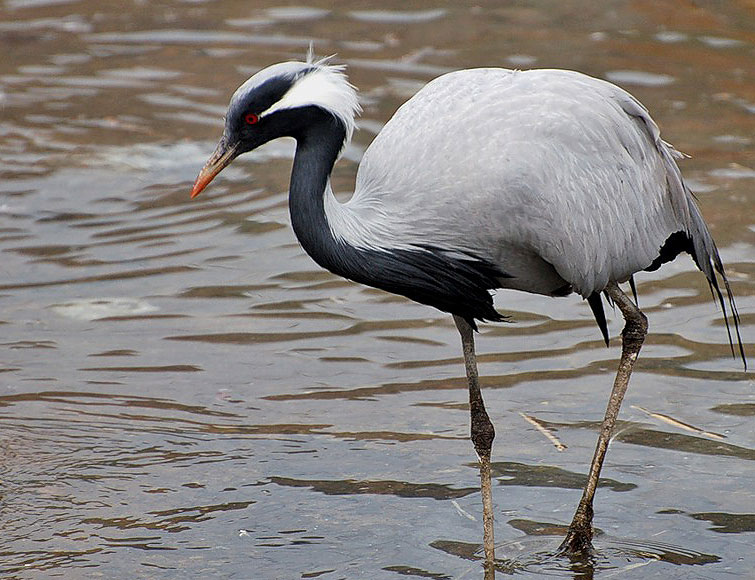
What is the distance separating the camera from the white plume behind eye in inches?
196

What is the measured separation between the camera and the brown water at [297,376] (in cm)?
554

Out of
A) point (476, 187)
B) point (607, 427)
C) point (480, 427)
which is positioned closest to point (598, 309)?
point (607, 427)

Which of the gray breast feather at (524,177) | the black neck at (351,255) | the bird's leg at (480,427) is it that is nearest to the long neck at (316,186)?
the black neck at (351,255)

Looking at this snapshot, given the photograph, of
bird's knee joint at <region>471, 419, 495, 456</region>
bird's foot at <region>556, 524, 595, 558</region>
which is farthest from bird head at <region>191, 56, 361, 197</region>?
bird's foot at <region>556, 524, 595, 558</region>

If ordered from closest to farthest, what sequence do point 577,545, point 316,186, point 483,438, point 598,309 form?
point 316,186
point 577,545
point 483,438
point 598,309

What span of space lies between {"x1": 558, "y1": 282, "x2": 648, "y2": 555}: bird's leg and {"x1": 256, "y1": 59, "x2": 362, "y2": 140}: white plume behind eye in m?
1.47

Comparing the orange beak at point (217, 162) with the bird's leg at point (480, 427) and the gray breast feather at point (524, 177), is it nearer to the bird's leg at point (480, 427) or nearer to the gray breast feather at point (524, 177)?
the gray breast feather at point (524, 177)

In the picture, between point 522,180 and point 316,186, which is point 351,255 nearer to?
point 316,186

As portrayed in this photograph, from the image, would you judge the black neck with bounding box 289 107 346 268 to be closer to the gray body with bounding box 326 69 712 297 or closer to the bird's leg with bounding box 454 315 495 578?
the gray body with bounding box 326 69 712 297

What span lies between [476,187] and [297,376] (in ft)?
7.66

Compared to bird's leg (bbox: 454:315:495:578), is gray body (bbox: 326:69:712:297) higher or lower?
higher

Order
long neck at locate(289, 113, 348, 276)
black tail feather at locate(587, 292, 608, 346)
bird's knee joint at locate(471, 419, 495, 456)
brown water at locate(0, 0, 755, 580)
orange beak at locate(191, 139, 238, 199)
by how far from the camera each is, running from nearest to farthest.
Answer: long neck at locate(289, 113, 348, 276)
orange beak at locate(191, 139, 238, 199)
brown water at locate(0, 0, 755, 580)
bird's knee joint at locate(471, 419, 495, 456)
black tail feather at locate(587, 292, 608, 346)

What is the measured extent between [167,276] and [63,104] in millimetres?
3584

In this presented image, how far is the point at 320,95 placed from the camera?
4984mm
